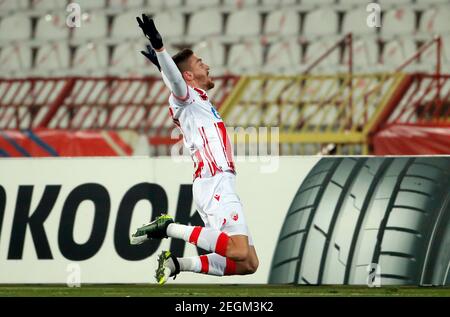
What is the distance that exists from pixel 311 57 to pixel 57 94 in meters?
3.67

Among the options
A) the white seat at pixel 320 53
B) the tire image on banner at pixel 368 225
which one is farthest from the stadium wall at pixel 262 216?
the white seat at pixel 320 53

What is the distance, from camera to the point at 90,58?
16.3 metres

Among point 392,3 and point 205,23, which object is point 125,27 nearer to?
point 205,23

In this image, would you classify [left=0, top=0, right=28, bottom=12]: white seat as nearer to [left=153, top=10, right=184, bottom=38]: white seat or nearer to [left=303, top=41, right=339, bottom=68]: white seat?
[left=153, top=10, right=184, bottom=38]: white seat

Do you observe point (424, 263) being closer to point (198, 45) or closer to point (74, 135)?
point (74, 135)

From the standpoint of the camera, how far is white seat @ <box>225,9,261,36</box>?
15914mm

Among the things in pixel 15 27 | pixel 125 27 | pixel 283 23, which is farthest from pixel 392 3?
pixel 15 27

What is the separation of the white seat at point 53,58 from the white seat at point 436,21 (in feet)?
17.6

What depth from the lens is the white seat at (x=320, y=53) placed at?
49.1 ft

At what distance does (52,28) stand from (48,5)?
408mm

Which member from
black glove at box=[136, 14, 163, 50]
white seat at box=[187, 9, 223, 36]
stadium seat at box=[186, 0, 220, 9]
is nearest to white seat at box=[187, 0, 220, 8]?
stadium seat at box=[186, 0, 220, 9]

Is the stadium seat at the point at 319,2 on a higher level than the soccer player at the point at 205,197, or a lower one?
higher

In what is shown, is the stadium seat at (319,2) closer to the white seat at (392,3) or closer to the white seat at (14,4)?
the white seat at (392,3)

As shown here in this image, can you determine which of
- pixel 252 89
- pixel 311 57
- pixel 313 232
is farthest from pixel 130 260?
pixel 311 57
